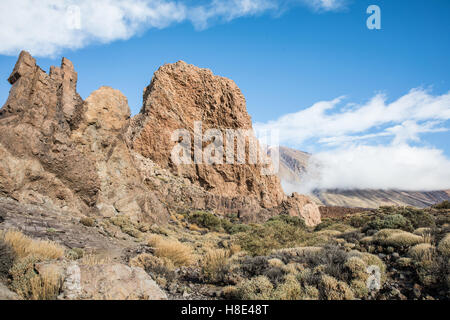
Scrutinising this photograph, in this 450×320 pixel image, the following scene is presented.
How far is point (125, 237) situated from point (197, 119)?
24.1m

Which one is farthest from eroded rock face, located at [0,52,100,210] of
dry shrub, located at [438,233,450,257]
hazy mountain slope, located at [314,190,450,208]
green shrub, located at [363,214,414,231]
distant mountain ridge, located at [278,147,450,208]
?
hazy mountain slope, located at [314,190,450,208]

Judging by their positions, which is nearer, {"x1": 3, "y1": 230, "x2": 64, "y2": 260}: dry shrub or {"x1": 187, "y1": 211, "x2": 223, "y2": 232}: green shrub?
{"x1": 3, "y1": 230, "x2": 64, "y2": 260}: dry shrub

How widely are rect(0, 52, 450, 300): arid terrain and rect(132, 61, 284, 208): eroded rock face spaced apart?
14.8 ft

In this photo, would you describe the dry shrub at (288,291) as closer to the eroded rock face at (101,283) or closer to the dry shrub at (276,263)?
the dry shrub at (276,263)

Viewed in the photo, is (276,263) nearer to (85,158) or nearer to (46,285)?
(46,285)

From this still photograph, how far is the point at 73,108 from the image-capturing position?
1483 cm

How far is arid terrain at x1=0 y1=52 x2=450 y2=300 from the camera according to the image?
16.1 feet

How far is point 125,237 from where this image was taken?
1153cm

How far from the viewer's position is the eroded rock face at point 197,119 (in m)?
31.1

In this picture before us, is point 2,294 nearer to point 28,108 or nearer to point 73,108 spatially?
point 28,108

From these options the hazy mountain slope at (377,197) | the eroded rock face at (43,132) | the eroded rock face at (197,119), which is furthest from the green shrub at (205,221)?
the hazy mountain slope at (377,197)

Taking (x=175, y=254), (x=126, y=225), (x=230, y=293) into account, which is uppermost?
(x=126, y=225)

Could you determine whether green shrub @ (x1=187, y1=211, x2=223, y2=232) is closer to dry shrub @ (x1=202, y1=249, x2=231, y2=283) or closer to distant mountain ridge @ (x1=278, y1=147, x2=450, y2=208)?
dry shrub @ (x1=202, y1=249, x2=231, y2=283)

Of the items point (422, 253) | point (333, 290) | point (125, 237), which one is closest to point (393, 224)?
point (422, 253)
